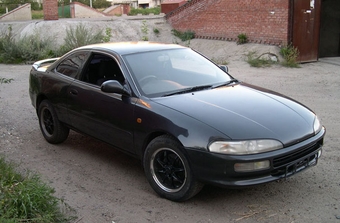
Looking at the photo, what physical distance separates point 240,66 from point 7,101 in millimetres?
8141

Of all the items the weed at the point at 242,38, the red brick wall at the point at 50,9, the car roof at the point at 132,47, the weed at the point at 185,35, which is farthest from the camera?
the red brick wall at the point at 50,9

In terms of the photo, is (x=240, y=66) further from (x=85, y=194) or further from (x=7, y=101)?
(x=85, y=194)

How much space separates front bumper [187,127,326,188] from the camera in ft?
12.9

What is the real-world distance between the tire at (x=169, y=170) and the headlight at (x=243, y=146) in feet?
1.25

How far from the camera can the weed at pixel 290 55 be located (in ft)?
46.1

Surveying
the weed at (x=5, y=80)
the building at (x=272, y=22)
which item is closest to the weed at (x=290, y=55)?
the building at (x=272, y=22)

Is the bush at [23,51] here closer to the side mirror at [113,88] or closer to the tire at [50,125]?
the tire at [50,125]

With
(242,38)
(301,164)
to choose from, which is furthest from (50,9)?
(301,164)

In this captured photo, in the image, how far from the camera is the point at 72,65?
6035 mm

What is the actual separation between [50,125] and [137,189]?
231 centimetres

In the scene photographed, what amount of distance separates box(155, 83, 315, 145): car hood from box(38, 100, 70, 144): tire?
2.23 m

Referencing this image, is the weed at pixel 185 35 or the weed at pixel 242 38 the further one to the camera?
the weed at pixel 185 35

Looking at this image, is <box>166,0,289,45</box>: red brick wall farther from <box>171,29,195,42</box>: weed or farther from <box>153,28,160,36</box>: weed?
<box>153,28,160,36</box>: weed

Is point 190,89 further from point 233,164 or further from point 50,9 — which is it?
point 50,9
